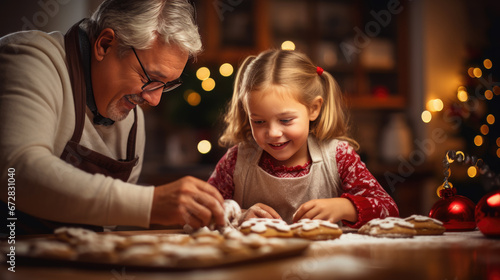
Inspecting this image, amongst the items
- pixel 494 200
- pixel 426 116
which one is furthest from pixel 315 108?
pixel 426 116

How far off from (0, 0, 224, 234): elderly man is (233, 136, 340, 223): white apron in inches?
15.0

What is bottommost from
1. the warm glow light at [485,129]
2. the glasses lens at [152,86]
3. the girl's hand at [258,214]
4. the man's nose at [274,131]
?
the girl's hand at [258,214]

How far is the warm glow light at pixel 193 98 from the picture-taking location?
3.87 m

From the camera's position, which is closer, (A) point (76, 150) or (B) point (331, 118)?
(A) point (76, 150)

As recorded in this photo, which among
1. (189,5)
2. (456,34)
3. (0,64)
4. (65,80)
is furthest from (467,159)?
(456,34)

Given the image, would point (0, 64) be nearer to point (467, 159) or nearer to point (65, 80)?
point (65, 80)

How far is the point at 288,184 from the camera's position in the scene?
1.62 metres

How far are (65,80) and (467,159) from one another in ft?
3.43

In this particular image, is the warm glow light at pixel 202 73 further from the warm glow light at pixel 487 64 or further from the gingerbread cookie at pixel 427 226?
the gingerbread cookie at pixel 427 226

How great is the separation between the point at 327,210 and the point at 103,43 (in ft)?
2.64

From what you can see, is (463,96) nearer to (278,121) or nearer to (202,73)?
(202,73)

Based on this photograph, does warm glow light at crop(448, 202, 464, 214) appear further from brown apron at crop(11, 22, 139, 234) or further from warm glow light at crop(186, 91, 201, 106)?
warm glow light at crop(186, 91, 201, 106)

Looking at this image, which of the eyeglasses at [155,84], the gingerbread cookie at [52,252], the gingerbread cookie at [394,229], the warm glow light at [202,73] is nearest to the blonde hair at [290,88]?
the eyeglasses at [155,84]

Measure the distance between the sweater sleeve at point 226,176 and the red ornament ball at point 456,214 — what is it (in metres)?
0.70
